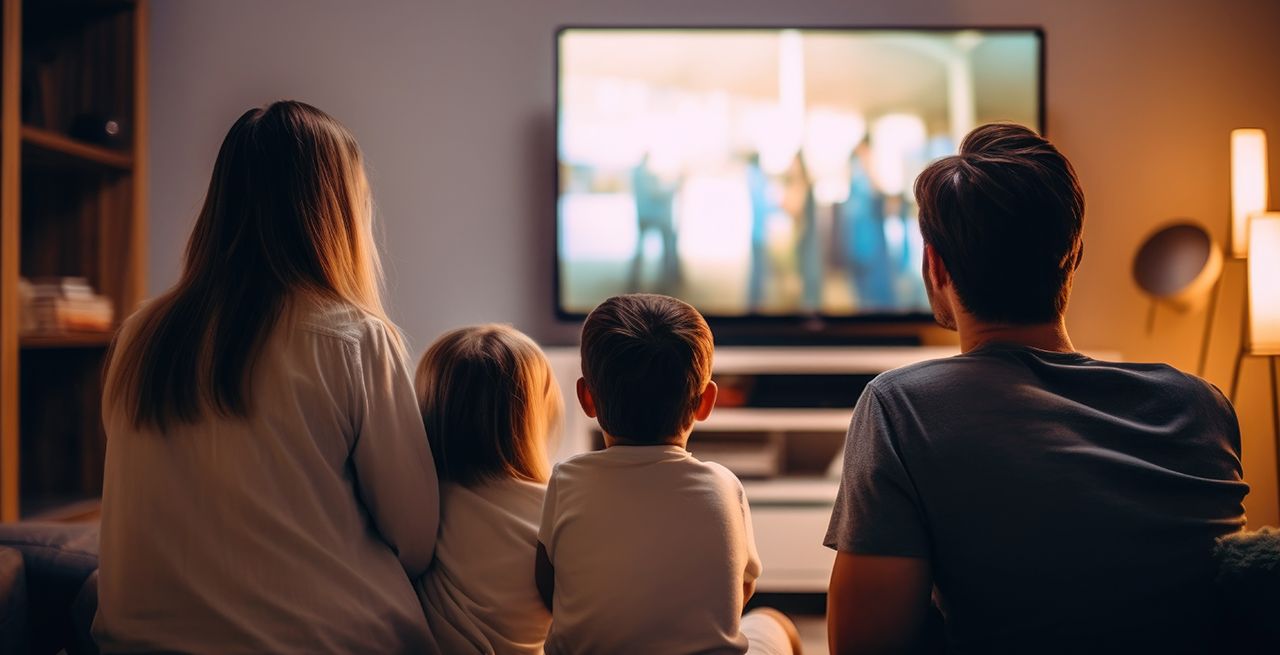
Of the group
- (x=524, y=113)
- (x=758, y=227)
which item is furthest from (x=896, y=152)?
(x=524, y=113)

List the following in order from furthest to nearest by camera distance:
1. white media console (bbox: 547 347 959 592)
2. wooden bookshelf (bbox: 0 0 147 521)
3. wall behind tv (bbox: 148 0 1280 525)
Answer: wall behind tv (bbox: 148 0 1280 525) < wooden bookshelf (bbox: 0 0 147 521) < white media console (bbox: 547 347 959 592)

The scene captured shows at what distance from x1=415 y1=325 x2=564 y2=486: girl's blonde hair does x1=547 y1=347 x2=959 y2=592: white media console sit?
4.93 ft

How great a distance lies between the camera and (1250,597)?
0.82 metres

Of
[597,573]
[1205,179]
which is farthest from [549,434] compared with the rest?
[1205,179]

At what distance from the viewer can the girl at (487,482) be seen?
1247 millimetres

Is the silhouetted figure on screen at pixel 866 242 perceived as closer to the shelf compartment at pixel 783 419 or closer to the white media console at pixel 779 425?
the white media console at pixel 779 425

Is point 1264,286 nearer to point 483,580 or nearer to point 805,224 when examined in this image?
point 805,224

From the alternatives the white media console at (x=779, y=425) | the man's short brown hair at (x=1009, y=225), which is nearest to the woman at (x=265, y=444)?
the man's short brown hair at (x=1009, y=225)

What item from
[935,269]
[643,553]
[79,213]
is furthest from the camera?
[79,213]

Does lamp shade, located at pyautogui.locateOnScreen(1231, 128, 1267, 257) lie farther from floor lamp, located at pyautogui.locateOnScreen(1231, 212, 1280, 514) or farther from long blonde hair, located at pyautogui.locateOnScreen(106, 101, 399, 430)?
long blonde hair, located at pyautogui.locateOnScreen(106, 101, 399, 430)

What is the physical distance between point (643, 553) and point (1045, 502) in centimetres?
46

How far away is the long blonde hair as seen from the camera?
109 cm

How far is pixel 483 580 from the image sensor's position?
1249 mm

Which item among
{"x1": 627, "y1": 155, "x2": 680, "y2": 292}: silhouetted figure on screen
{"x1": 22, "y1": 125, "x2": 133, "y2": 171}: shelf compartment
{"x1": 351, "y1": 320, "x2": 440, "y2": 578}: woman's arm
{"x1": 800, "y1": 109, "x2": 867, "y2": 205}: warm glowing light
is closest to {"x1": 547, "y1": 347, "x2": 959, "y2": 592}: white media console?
{"x1": 627, "y1": 155, "x2": 680, "y2": 292}: silhouetted figure on screen
